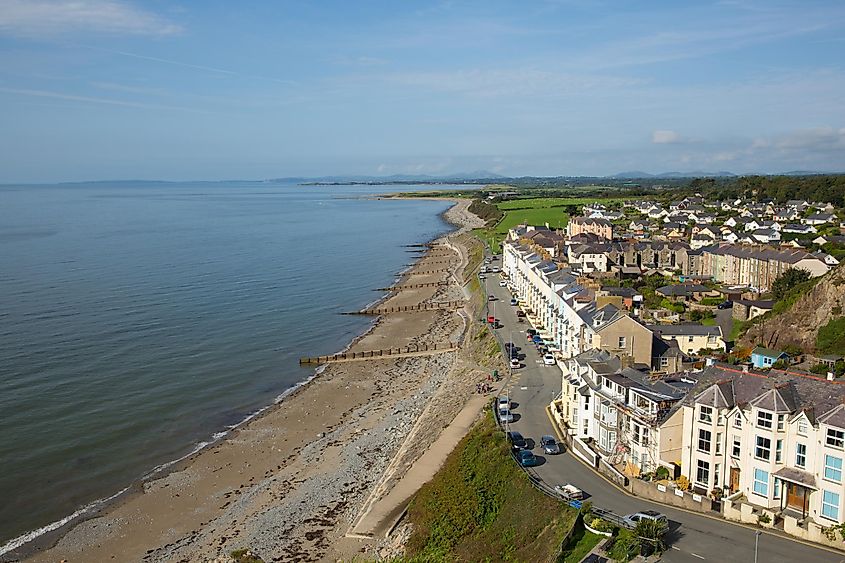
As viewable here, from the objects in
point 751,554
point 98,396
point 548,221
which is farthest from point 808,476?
point 548,221

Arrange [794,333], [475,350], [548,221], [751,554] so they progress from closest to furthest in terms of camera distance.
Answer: [751,554], [794,333], [475,350], [548,221]

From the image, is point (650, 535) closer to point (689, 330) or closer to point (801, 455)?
point (801, 455)

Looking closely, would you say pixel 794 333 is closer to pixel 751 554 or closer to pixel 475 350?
pixel 475 350

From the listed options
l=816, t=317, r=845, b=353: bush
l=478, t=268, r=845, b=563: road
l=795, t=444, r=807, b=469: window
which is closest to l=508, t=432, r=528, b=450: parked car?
l=478, t=268, r=845, b=563: road

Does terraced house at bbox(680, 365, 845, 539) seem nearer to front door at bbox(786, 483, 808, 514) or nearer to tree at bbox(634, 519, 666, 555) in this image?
front door at bbox(786, 483, 808, 514)

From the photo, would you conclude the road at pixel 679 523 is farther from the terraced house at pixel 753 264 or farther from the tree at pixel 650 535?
the terraced house at pixel 753 264

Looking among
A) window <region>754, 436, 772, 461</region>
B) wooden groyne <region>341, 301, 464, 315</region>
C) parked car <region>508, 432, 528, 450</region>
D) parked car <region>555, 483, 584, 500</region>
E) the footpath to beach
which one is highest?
window <region>754, 436, 772, 461</region>
